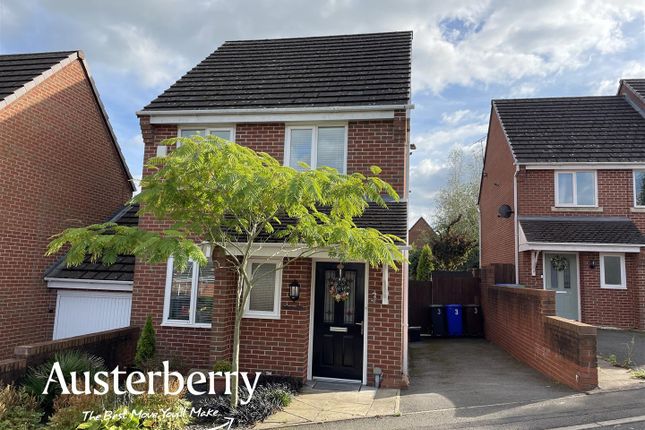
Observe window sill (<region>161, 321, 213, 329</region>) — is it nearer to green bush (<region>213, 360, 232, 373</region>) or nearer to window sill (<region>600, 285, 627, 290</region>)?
green bush (<region>213, 360, 232, 373</region>)

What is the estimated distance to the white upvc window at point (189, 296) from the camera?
899cm

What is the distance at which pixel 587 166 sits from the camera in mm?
14133

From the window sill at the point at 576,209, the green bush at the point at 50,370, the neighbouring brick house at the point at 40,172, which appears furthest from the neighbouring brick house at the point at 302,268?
the window sill at the point at 576,209

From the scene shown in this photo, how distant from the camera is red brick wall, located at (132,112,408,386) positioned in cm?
804

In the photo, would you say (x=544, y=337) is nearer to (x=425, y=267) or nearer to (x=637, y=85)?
(x=425, y=267)

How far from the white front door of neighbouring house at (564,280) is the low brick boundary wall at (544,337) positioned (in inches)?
109

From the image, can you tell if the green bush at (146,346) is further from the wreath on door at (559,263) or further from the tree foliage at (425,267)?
the tree foliage at (425,267)

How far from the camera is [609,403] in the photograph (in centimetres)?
672

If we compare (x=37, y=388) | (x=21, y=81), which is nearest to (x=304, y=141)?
(x=37, y=388)

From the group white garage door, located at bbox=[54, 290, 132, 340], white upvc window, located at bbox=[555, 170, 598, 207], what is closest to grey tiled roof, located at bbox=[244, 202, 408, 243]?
white garage door, located at bbox=[54, 290, 132, 340]

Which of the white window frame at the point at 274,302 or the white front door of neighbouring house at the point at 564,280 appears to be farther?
the white front door of neighbouring house at the point at 564,280

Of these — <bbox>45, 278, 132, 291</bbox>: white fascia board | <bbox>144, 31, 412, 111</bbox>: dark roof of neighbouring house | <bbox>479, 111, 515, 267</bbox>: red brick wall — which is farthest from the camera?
<bbox>479, 111, 515, 267</bbox>: red brick wall

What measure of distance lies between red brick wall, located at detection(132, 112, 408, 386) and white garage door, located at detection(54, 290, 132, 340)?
3.95 feet

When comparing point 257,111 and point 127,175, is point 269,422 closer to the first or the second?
point 257,111
